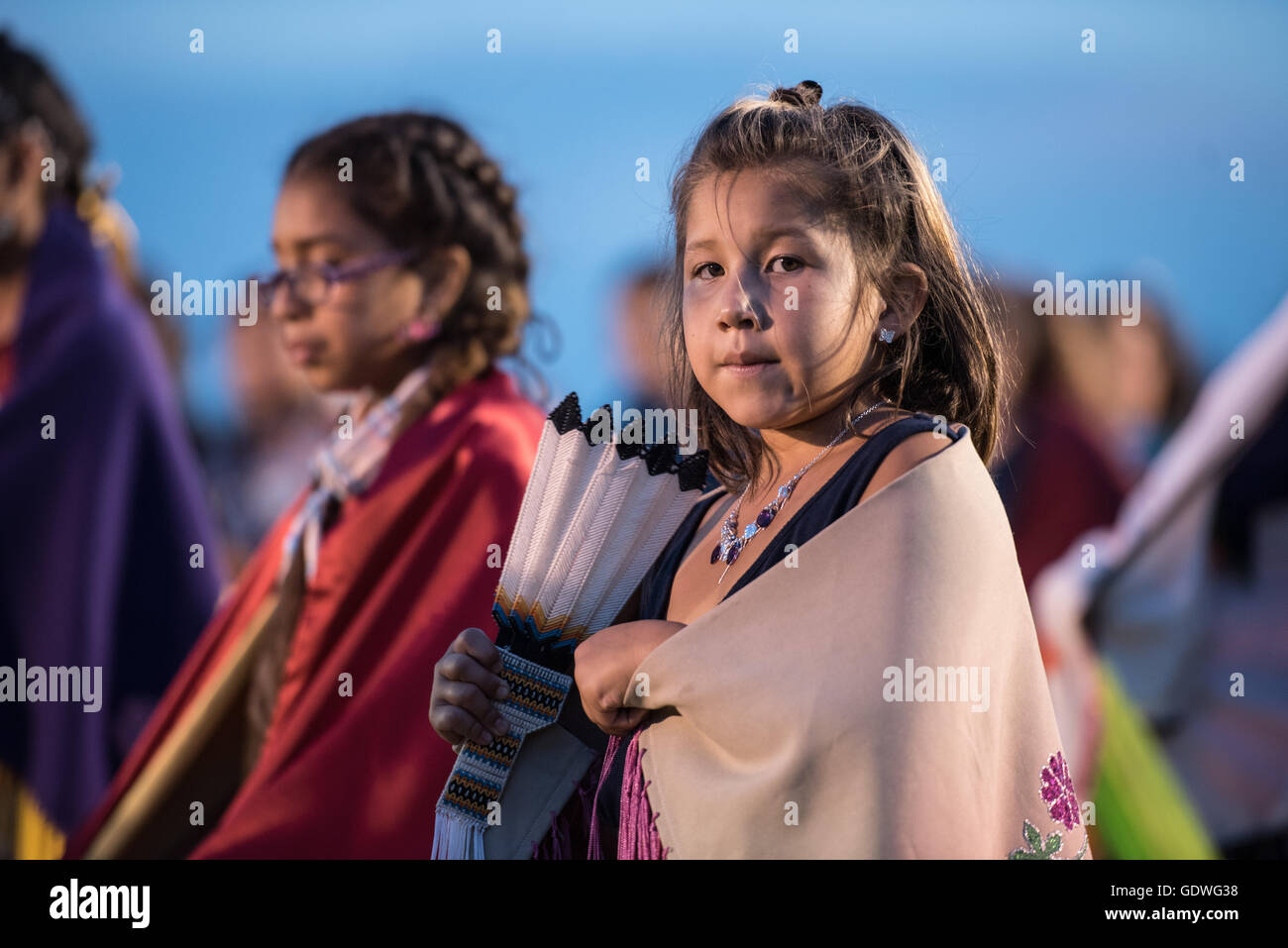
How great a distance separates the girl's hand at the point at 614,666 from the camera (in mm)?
1371

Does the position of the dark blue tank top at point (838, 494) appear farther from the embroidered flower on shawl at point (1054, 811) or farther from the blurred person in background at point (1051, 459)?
the blurred person in background at point (1051, 459)

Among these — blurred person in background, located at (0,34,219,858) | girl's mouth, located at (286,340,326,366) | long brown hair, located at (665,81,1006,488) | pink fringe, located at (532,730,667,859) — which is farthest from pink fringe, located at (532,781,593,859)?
blurred person in background, located at (0,34,219,858)

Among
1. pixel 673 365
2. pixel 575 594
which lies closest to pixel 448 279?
pixel 673 365

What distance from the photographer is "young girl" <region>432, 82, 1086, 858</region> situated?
4.17 feet

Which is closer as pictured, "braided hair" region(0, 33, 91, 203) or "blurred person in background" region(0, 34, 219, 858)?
"blurred person in background" region(0, 34, 219, 858)

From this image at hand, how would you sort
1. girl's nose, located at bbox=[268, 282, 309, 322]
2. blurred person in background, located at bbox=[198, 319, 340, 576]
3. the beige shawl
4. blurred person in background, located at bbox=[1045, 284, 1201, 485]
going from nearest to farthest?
the beige shawl, girl's nose, located at bbox=[268, 282, 309, 322], blurred person in background, located at bbox=[1045, 284, 1201, 485], blurred person in background, located at bbox=[198, 319, 340, 576]

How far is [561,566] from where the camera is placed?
1552 millimetres

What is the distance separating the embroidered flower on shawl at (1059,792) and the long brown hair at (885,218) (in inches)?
14.7

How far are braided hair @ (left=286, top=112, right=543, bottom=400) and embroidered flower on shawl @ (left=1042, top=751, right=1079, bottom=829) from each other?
1.43 meters

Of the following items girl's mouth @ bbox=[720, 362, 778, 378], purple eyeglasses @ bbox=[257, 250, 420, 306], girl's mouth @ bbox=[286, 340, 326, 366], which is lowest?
girl's mouth @ bbox=[720, 362, 778, 378]

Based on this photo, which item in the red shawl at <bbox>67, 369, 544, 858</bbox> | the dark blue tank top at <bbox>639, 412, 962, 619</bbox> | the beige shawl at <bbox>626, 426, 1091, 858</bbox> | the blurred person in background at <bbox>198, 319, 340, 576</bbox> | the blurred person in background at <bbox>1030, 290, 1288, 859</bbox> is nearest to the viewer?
the beige shawl at <bbox>626, 426, 1091, 858</bbox>

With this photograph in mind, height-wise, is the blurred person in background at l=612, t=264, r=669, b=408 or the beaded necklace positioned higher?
the blurred person in background at l=612, t=264, r=669, b=408

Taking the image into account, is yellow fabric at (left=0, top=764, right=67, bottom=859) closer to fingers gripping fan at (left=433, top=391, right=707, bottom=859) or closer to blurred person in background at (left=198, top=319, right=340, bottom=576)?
blurred person in background at (left=198, top=319, right=340, bottom=576)
